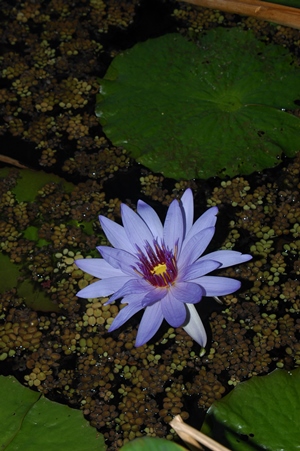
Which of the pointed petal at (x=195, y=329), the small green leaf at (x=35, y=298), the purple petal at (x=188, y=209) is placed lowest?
the small green leaf at (x=35, y=298)

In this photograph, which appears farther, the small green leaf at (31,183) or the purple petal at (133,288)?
the small green leaf at (31,183)

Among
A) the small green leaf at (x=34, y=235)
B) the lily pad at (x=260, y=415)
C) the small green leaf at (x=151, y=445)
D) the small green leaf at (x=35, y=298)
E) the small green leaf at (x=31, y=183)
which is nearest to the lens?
the small green leaf at (x=151, y=445)

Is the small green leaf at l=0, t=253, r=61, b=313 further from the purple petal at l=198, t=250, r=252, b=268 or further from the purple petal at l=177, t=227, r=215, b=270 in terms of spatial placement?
the purple petal at l=198, t=250, r=252, b=268

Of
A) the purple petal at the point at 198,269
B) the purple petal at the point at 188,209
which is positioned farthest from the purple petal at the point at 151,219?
the purple petal at the point at 198,269

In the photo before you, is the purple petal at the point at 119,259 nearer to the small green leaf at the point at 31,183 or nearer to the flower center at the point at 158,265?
the flower center at the point at 158,265

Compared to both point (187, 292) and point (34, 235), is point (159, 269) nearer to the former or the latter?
point (187, 292)

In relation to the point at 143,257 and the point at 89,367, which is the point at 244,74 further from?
the point at 89,367

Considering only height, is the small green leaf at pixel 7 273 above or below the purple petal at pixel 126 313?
below

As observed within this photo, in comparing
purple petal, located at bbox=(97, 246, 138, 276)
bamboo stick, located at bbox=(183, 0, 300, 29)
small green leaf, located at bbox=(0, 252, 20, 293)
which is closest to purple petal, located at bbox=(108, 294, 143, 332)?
purple petal, located at bbox=(97, 246, 138, 276)
